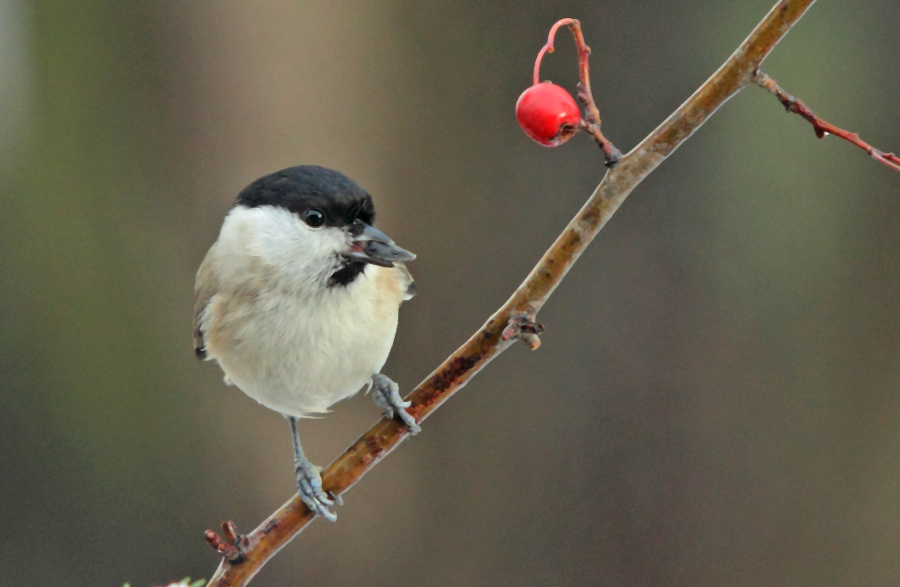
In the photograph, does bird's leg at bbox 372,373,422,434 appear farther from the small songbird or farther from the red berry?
the red berry

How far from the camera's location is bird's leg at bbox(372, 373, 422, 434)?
2.02 ft

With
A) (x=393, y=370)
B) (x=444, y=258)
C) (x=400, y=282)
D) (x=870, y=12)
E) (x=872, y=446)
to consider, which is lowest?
(x=393, y=370)

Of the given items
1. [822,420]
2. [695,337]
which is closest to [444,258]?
[695,337]

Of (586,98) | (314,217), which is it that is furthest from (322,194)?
(586,98)

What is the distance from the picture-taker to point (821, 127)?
428 millimetres

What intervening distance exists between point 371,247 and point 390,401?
0.13 metres

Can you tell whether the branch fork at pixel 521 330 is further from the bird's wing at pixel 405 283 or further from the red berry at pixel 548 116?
the bird's wing at pixel 405 283

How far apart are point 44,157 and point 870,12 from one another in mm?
1390

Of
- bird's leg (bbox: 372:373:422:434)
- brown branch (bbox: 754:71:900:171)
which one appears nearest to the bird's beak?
bird's leg (bbox: 372:373:422:434)

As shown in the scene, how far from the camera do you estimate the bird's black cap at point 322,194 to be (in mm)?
639

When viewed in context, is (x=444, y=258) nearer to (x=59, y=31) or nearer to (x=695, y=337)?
(x=695, y=337)

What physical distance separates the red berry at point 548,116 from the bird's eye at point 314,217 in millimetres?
222

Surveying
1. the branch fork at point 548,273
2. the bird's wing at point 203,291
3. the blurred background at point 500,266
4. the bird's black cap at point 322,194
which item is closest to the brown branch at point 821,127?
the branch fork at point 548,273

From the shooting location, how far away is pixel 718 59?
55.4 inches
